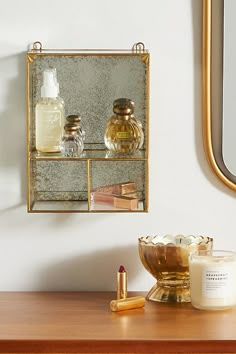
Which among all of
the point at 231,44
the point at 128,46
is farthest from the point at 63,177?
the point at 231,44

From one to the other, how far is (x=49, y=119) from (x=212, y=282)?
1.64 feet

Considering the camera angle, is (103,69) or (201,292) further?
(103,69)

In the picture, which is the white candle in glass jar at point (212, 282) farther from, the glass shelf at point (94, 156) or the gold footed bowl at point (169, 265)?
the glass shelf at point (94, 156)

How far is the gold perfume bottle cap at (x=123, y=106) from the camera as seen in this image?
175cm

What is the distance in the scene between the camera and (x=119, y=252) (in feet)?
6.16

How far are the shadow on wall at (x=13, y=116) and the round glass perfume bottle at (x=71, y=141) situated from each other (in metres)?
0.13

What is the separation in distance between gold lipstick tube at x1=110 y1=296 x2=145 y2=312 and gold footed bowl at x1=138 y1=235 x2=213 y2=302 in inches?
2.5

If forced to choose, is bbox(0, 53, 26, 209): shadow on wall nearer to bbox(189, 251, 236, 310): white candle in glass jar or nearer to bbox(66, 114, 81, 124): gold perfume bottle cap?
bbox(66, 114, 81, 124): gold perfume bottle cap

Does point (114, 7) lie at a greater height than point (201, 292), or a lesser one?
greater

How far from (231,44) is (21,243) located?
66cm

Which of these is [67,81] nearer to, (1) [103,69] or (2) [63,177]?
(1) [103,69]

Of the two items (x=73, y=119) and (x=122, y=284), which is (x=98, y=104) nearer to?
(x=73, y=119)

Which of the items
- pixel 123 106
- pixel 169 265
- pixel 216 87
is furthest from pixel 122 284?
pixel 216 87

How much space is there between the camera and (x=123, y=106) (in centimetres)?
176
